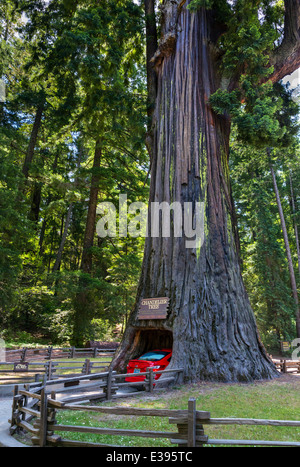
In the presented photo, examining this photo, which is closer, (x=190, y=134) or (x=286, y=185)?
(x=190, y=134)

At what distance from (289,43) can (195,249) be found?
9.15m

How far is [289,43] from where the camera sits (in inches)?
534

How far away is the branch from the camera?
13398 mm

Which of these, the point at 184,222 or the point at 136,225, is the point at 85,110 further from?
the point at 136,225

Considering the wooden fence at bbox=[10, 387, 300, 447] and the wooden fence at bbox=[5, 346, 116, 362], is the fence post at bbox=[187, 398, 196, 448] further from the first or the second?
the wooden fence at bbox=[5, 346, 116, 362]

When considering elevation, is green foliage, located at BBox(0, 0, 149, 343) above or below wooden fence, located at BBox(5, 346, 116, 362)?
above

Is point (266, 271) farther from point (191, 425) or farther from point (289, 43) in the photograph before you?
point (191, 425)

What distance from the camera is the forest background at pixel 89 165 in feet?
47.2

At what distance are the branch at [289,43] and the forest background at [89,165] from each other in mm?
1269

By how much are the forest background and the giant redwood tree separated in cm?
135

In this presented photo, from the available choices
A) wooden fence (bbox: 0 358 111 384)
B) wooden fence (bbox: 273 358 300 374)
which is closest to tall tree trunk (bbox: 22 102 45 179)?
wooden fence (bbox: 0 358 111 384)

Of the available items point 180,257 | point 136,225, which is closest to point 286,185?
point 136,225

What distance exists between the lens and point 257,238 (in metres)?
24.5
